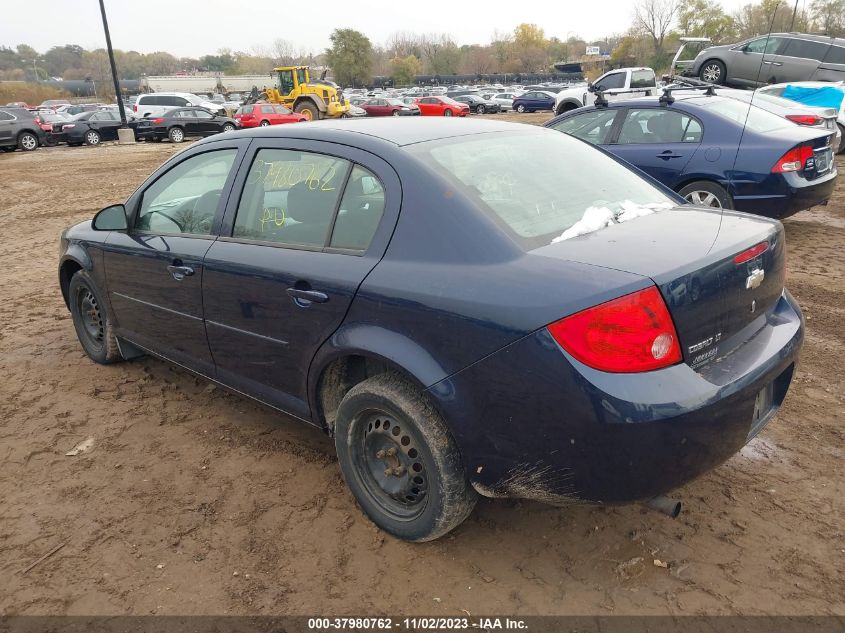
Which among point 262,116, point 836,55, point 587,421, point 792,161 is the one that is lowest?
point 262,116

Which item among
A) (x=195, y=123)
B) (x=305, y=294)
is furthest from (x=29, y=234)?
(x=195, y=123)

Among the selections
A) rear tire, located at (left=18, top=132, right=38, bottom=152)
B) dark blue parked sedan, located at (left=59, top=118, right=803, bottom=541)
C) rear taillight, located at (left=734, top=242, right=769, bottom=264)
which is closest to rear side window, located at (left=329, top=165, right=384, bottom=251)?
dark blue parked sedan, located at (left=59, top=118, right=803, bottom=541)

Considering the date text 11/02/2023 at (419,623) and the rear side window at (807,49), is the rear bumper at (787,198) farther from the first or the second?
the rear side window at (807,49)

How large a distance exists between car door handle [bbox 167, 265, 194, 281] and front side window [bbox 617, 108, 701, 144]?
5532 mm

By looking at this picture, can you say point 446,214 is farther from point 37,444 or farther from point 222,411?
point 37,444

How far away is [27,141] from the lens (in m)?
23.8

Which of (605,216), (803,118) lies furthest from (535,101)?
(605,216)

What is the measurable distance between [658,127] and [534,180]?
5.01m

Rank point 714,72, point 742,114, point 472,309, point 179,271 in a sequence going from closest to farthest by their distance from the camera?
point 472,309 < point 179,271 < point 742,114 < point 714,72

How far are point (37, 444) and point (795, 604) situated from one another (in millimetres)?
3646

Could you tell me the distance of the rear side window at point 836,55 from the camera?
16.3m

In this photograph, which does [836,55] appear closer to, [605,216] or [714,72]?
[714,72]

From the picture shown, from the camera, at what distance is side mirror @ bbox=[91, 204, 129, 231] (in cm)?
376

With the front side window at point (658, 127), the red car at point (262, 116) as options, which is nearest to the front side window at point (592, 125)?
the front side window at point (658, 127)
